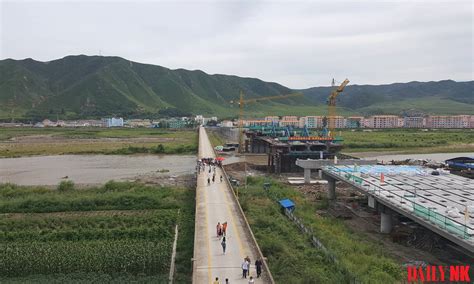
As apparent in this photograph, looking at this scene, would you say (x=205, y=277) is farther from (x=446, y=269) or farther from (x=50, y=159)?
(x=50, y=159)

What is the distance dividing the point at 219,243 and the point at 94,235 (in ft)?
30.2

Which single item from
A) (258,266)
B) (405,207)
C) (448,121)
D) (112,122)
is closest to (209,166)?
(405,207)

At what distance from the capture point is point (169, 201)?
3428 cm

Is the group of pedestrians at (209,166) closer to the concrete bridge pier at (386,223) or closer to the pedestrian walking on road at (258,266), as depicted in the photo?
the concrete bridge pier at (386,223)

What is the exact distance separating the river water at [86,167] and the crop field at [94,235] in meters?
10.6

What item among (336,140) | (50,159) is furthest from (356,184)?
(50,159)

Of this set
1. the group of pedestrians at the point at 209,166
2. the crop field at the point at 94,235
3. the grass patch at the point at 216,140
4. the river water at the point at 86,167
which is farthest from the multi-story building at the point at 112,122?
the crop field at the point at 94,235

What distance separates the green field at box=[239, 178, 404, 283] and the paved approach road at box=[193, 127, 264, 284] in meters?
1.57

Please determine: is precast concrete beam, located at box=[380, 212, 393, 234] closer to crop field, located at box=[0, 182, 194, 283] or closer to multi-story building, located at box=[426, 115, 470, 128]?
crop field, located at box=[0, 182, 194, 283]

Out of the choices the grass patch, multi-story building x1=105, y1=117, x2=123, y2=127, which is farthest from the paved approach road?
multi-story building x1=105, y1=117, x2=123, y2=127

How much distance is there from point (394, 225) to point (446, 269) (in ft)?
25.9

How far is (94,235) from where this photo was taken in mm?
24891

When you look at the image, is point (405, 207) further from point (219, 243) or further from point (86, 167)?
point (86, 167)

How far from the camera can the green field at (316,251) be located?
18906 millimetres
